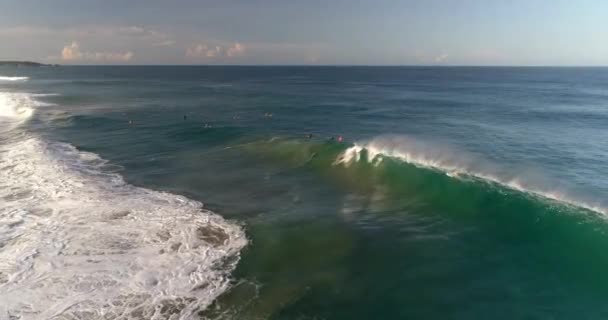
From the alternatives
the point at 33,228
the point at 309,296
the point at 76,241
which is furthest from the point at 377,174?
the point at 33,228

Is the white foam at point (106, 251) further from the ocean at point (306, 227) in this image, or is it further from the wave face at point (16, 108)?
the wave face at point (16, 108)

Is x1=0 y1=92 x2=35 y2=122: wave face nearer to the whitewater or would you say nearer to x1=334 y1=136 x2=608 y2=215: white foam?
the whitewater

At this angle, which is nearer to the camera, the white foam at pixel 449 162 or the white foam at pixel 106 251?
the white foam at pixel 106 251

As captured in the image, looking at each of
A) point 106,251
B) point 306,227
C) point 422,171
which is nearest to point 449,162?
point 422,171

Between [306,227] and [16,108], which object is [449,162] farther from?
[16,108]

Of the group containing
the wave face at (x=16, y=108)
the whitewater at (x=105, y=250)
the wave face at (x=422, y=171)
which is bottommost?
the whitewater at (x=105, y=250)

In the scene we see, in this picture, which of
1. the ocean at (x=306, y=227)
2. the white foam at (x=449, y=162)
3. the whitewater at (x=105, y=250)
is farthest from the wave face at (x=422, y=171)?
the whitewater at (x=105, y=250)

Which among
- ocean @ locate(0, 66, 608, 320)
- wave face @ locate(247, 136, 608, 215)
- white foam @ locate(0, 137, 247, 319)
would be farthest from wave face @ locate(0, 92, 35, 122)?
wave face @ locate(247, 136, 608, 215)
